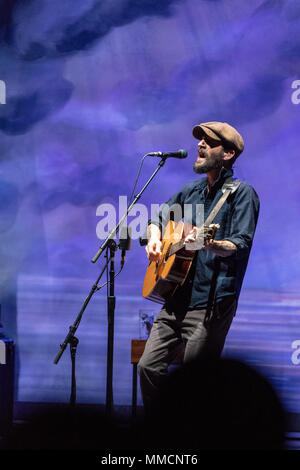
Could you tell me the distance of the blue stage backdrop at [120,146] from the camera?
14.4 feet

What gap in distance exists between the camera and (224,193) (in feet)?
9.59

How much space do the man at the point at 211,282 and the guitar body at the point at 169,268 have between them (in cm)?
4

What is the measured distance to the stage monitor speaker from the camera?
4082mm

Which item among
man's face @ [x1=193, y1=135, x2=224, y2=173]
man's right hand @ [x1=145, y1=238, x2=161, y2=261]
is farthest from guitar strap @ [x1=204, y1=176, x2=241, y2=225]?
man's right hand @ [x1=145, y1=238, x2=161, y2=261]

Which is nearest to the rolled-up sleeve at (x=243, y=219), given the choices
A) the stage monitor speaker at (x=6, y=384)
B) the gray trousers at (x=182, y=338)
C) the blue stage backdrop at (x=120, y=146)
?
the gray trousers at (x=182, y=338)

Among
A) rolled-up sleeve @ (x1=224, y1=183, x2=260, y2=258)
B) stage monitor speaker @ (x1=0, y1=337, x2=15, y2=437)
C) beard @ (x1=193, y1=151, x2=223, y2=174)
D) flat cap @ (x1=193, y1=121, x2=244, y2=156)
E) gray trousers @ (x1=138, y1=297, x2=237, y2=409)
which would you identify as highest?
flat cap @ (x1=193, y1=121, x2=244, y2=156)

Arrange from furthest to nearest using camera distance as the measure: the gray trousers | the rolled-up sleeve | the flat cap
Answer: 1. the flat cap
2. the gray trousers
3. the rolled-up sleeve

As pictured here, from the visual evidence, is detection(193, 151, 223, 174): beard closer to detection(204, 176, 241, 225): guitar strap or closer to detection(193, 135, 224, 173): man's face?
detection(193, 135, 224, 173): man's face

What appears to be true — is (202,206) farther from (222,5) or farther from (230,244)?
(222,5)

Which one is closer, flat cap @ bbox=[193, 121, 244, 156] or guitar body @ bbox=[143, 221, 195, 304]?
guitar body @ bbox=[143, 221, 195, 304]

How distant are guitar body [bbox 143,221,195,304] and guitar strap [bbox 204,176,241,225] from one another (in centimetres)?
20

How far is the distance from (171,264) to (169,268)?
26 millimetres

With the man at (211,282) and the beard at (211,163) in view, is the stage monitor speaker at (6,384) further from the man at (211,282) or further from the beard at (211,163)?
the beard at (211,163)
